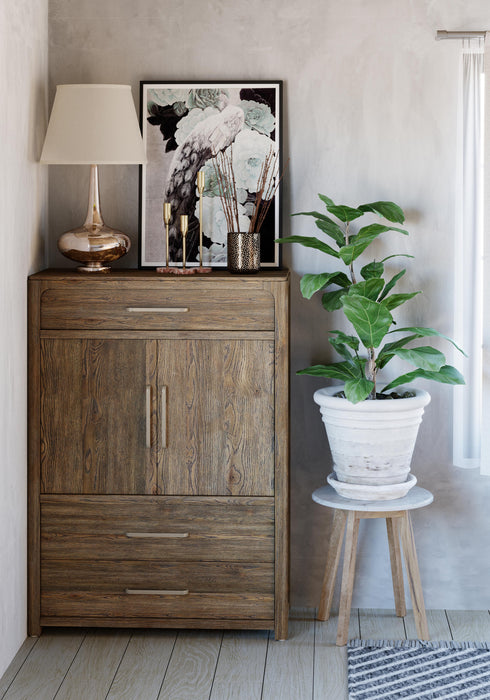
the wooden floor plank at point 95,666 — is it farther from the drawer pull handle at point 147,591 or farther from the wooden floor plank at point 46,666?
the drawer pull handle at point 147,591

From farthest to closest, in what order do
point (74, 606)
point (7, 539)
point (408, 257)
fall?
point (408, 257) < point (74, 606) < point (7, 539)

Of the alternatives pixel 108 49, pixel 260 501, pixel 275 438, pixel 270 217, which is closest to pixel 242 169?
pixel 270 217

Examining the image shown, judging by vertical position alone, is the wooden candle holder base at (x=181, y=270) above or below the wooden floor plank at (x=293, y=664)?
above

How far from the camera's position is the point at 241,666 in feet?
8.96

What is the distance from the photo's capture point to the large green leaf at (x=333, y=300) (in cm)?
297

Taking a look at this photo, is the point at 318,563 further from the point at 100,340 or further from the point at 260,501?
the point at 100,340

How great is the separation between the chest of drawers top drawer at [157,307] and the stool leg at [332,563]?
0.72 m

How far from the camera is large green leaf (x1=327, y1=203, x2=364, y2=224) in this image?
2861 millimetres

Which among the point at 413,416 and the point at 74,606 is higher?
the point at 413,416

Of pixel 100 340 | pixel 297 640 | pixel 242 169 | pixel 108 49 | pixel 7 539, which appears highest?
pixel 108 49

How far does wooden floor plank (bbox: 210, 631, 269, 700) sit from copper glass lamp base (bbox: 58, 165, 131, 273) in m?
1.32

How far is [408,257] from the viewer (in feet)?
10.1

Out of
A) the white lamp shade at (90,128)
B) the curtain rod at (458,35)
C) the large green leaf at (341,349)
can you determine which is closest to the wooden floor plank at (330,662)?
the large green leaf at (341,349)

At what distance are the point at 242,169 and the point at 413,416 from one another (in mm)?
1060
